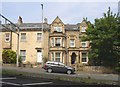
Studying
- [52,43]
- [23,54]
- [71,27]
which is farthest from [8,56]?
[71,27]

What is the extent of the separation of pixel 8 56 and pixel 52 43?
8.11 m

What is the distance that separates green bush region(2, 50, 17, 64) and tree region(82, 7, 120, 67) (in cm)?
1307

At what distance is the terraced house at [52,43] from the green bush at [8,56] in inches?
111

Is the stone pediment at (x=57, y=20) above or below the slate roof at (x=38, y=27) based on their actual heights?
above

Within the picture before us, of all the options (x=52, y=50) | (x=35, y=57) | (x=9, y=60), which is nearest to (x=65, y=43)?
(x=52, y=50)

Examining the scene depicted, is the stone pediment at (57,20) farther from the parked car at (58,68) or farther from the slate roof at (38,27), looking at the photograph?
the parked car at (58,68)

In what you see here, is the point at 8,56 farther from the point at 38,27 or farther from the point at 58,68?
the point at 58,68

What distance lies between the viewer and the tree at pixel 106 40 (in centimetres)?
4147

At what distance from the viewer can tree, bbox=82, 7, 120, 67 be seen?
41469mm

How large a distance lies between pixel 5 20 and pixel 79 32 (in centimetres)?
1859

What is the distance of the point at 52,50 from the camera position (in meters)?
51.6

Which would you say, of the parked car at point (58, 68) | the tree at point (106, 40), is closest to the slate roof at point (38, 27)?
the tree at point (106, 40)

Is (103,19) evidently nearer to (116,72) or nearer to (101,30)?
(101,30)

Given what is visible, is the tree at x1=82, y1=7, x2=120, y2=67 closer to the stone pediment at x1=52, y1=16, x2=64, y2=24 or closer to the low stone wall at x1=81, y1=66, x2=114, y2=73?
the low stone wall at x1=81, y1=66, x2=114, y2=73
